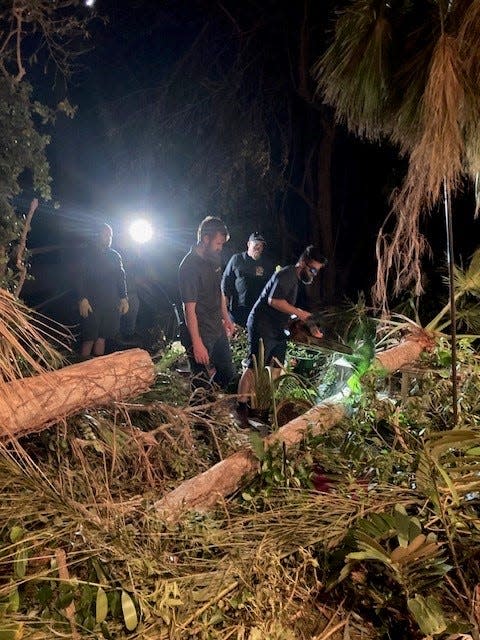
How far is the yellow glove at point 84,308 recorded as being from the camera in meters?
5.07

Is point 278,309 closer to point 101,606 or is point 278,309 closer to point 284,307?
point 284,307

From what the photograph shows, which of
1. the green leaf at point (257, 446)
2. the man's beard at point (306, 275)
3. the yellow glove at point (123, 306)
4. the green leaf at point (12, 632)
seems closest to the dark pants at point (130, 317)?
the yellow glove at point (123, 306)

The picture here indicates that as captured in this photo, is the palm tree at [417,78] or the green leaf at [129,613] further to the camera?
the palm tree at [417,78]

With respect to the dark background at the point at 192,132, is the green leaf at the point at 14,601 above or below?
below

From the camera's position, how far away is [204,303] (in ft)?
14.3

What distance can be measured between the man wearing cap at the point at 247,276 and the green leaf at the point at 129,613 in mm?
3936

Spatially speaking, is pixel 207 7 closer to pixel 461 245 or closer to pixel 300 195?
pixel 300 195

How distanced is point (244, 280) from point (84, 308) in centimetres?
177

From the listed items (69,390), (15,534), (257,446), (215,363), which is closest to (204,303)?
(215,363)

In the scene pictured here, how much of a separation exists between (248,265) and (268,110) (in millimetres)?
3971

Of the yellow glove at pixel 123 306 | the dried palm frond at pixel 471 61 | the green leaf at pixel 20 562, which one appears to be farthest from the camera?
the yellow glove at pixel 123 306

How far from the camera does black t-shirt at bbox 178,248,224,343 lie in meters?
4.19

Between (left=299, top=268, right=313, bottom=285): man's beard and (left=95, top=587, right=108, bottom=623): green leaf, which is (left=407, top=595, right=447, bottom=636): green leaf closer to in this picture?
(left=95, top=587, right=108, bottom=623): green leaf

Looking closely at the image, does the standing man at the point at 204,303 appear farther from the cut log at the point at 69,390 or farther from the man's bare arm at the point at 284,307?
the cut log at the point at 69,390
